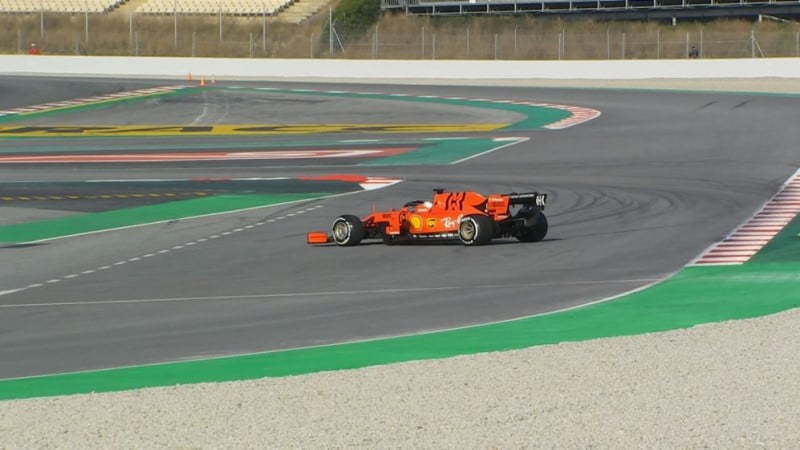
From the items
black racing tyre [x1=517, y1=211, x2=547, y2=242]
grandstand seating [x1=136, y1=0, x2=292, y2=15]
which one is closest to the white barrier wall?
grandstand seating [x1=136, y1=0, x2=292, y2=15]

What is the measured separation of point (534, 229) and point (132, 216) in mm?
8173

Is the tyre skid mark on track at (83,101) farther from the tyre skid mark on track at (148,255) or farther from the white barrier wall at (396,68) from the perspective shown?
the tyre skid mark on track at (148,255)

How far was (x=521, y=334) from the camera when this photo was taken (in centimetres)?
1335

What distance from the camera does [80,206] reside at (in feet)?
89.0

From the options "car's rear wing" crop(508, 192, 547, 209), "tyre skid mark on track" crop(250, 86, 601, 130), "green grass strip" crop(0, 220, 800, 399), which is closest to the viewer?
"green grass strip" crop(0, 220, 800, 399)

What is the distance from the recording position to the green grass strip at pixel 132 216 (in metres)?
23.3

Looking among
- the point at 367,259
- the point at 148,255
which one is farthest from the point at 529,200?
the point at 148,255

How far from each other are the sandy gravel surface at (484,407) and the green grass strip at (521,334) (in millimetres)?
791

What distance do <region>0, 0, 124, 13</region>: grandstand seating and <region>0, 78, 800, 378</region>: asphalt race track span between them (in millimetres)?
51638

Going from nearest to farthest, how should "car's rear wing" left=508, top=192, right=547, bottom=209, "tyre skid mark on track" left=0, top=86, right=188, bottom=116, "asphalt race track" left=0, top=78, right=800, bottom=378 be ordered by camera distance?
"asphalt race track" left=0, top=78, right=800, bottom=378
"car's rear wing" left=508, top=192, right=547, bottom=209
"tyre skid mark on track" left=0, top=86, right=188, bottom=116

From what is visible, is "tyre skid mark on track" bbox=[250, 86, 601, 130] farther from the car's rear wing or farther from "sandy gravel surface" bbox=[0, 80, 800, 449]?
"sandy gravel surface" bbox=[0, 80, 800, 449]

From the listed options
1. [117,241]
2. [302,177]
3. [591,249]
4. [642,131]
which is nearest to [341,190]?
[302,177]

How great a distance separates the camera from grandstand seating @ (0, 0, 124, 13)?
84.8m

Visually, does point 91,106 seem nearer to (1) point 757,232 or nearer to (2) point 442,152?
(2) point 442,152
